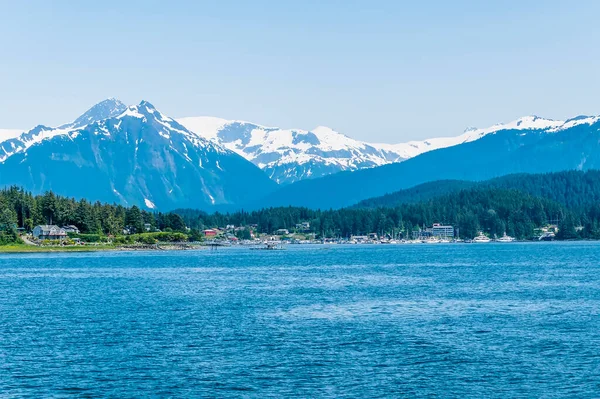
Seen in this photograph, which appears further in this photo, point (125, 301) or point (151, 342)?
point (125, 301)

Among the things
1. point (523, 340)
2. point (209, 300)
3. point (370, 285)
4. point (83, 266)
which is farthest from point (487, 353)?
point (83, 266)

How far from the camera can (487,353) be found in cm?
4719

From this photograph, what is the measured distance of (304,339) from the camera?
52219mm

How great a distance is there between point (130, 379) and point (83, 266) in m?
98.6

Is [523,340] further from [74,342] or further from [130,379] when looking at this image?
[74,342]

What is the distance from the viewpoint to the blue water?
40.3 meters

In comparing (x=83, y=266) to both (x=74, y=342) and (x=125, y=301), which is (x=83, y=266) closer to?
(x=125, y=301)

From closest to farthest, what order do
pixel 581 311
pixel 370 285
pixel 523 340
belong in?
pixel 523 340 → pixel 581 311 → pixel 370 285

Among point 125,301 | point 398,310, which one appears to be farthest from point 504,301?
point 125,301

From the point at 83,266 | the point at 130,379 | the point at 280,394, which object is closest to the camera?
the point at 280,394

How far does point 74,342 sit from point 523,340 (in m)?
27.0

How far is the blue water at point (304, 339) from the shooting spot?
40281mm

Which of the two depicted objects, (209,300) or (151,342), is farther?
(209,300)

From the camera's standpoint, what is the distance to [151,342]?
5216 cm
